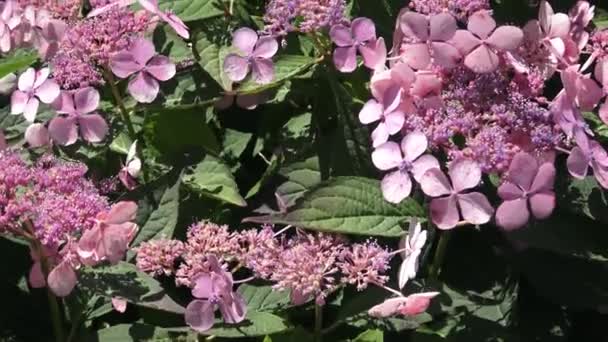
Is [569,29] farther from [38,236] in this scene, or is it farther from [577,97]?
[38,236]

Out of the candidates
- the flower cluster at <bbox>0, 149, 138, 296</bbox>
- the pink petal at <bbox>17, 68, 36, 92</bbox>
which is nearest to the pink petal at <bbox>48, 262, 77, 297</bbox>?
the flower cluster at <bbox>0, 149, 138, 296</bbox>

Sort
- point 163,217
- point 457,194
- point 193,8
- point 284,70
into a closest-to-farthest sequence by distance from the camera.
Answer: point 457,194 < point 163,217 < point 284,70 < point 193,8

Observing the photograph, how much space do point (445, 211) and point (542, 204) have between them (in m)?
0.12

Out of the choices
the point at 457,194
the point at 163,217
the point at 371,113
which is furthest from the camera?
the point at 163,217

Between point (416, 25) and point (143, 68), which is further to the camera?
point (143, 68)

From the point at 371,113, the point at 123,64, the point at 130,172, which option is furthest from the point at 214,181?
the point at 371,113

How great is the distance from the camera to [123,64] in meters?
1.71

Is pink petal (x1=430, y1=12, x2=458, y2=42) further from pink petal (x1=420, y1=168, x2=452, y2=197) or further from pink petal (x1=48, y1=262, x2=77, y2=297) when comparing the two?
pink petal (x1=48, y1=262, x2=77, y2=297)

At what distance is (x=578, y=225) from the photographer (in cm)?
165

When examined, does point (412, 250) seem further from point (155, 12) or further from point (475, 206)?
point (155, 12)

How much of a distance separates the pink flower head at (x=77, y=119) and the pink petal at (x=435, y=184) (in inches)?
21.5

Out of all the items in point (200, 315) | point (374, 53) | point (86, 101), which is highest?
point (374, 53)

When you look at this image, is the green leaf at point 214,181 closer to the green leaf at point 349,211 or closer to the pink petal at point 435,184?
the green leaf at point 349,211

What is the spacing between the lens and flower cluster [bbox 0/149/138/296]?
1.49 metres
